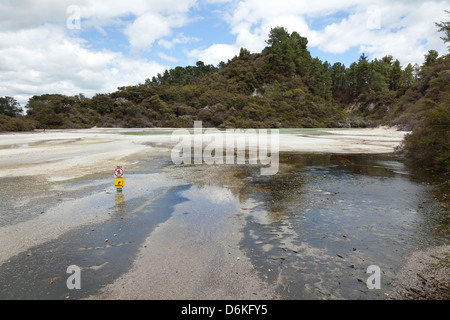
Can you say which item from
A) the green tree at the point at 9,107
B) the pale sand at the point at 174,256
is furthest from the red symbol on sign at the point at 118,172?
the green tree at the point at 9,107

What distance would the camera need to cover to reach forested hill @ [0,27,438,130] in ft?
189

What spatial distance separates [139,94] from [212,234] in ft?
243

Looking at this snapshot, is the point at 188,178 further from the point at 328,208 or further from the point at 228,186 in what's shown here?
the point at 328,208

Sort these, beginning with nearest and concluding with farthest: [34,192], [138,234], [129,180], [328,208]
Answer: [138,234]
[328,208]
[34,192]
[129,180]

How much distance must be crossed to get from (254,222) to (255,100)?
66088 millimetres

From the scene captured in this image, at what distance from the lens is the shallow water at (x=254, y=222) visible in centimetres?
396

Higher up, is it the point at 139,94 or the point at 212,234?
the point at 139,94

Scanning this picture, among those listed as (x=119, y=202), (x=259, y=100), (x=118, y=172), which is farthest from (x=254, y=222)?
(x=259, y=100)

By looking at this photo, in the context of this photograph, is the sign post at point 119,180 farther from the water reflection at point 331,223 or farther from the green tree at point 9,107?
the green tree at point 9,107

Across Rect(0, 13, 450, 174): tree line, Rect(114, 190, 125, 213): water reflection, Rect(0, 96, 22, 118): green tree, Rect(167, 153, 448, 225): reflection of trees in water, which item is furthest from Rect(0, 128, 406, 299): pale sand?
Rect(0, 96, 22, 118): green tree

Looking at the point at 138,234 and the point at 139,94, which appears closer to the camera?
the point at 138,234
